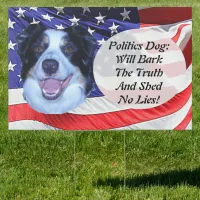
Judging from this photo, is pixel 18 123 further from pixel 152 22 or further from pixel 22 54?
pixel 152 22

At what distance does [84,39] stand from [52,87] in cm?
61

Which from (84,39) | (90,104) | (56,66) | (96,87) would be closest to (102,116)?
(90,104)

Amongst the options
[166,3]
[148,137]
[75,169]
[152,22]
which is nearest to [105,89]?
[152,22]

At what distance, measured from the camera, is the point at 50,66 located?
250 inches

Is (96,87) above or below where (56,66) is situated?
below

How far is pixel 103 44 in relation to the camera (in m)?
6.34

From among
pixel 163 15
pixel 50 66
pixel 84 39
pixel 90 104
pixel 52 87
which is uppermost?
pixel 163 15

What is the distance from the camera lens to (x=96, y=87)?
6.36m

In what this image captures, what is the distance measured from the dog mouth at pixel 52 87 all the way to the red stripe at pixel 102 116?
0.21m

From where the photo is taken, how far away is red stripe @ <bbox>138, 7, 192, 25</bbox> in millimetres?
6285

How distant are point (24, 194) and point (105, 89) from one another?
1.50 metres

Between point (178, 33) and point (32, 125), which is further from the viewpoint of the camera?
point (32, 125)

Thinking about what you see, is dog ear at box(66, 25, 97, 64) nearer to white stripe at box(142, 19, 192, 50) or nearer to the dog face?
the dog face

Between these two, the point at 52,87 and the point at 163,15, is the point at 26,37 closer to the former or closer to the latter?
the point at 52,87
